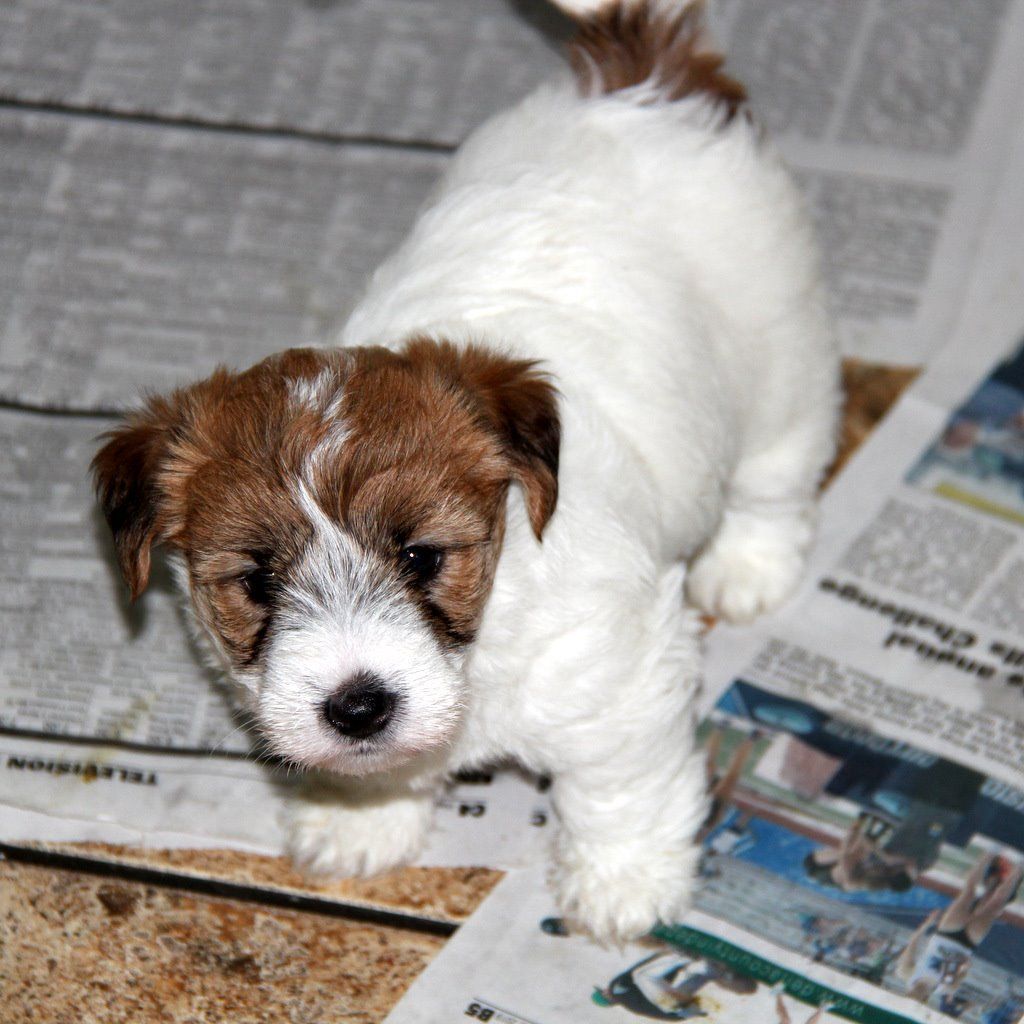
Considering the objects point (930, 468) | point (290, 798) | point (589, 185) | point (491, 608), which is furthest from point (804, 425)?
point (290, 798)

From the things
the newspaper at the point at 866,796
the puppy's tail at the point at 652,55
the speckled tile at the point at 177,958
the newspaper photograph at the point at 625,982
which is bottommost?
the speckled tile at the point at 177,958

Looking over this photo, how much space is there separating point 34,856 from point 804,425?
4.59ft

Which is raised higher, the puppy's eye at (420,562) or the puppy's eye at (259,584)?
the puppy's eye at (420,562)

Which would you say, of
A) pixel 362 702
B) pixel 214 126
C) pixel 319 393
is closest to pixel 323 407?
pixel 319 393

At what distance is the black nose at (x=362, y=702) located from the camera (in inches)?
66.7

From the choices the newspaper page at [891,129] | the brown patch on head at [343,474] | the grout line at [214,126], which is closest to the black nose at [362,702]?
the brown patch on head at [343,474]

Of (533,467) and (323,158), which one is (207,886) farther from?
(323,158)

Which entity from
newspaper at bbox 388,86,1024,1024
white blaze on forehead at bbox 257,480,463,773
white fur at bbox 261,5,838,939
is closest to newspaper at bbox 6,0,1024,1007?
newspaper at bbox 388,86,1024,1024

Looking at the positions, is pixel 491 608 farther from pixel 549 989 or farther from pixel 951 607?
pixel 951 607

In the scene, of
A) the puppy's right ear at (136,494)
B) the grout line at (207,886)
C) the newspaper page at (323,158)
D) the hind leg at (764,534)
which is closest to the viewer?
the puppy's right ear at (136,494)

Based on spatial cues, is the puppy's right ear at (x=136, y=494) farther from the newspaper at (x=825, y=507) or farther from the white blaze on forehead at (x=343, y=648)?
the newspaper at (x=825, y=507)

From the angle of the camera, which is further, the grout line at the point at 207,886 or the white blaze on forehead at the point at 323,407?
the grout line at the point at 207,886

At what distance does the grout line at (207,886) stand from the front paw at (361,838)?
52 millimetres

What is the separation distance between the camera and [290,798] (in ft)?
7.69
